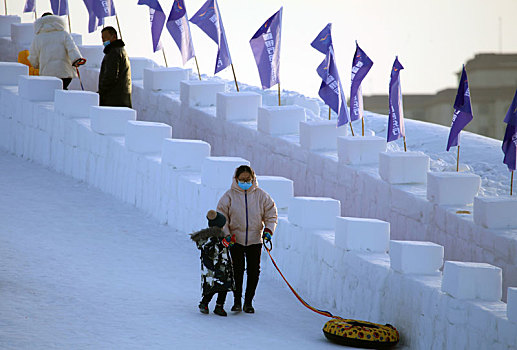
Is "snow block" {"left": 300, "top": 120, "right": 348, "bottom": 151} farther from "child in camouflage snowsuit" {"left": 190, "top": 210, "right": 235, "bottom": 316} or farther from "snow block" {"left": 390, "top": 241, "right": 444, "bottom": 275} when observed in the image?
"child in camouflage snowsuit" {"left": 190, "top": 210, "right": 235, "bottom": 316}

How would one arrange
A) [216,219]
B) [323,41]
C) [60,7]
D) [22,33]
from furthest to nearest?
[60,7] < [22,33] < [323,41] < [216,219]

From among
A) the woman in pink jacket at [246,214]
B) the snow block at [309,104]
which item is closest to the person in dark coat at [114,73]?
the snow block at [309,104]

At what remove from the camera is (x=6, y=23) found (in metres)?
23.2

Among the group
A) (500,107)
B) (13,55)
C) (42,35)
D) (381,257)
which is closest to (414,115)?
(500,107)

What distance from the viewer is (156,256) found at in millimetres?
12711

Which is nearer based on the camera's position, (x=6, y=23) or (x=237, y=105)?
(x=237, y=105)

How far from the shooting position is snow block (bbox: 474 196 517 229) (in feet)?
40.1

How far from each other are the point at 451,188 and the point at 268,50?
461 centimetres

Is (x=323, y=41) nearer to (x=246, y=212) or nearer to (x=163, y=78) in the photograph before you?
(x=163, y=78)

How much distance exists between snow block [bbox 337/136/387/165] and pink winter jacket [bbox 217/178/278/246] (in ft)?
12.9

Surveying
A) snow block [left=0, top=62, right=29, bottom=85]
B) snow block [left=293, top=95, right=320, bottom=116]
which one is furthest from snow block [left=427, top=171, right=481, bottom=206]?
snow block [left=293, top=95, right=320, bottom=116]

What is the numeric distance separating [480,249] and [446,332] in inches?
97.5

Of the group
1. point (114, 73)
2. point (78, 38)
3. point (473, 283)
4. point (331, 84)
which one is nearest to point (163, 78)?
point (114, 73)

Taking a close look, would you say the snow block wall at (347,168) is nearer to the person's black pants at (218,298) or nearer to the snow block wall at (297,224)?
the snow block wall at (297,224)
